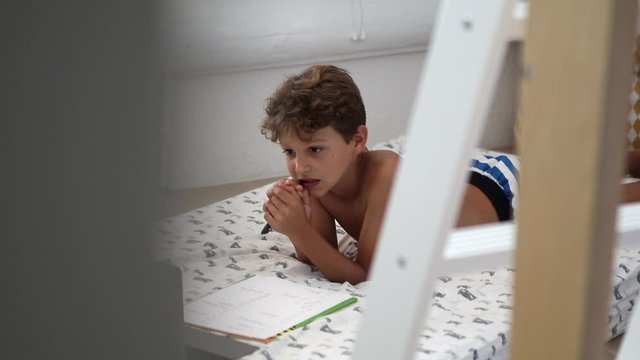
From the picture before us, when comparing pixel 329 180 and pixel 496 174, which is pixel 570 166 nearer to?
pixel 329 180

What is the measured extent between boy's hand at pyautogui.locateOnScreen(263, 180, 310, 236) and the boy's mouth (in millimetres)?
47

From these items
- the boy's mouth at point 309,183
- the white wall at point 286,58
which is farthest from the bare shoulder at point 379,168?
the white wall at point 286,58

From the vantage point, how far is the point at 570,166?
0.43 m

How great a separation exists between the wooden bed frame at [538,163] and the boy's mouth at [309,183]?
1.14 meters

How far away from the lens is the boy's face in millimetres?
1575

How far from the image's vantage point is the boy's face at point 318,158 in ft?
5.17

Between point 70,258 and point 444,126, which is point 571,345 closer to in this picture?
point 444,126

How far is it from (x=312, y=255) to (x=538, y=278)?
3.63 feet

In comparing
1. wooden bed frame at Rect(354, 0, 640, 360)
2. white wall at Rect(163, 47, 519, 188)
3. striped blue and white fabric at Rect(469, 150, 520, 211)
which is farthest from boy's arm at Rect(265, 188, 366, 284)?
wooden bed frame at Rect(354, 0, 640, 360)

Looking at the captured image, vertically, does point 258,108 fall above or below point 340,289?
above

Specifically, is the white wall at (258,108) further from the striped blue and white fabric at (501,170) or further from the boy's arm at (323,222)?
the striped blue and white fabric at (501,170)

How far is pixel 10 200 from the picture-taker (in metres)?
0.31

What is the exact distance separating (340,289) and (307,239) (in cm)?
13

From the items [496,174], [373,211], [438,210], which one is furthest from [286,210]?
[438,210]
